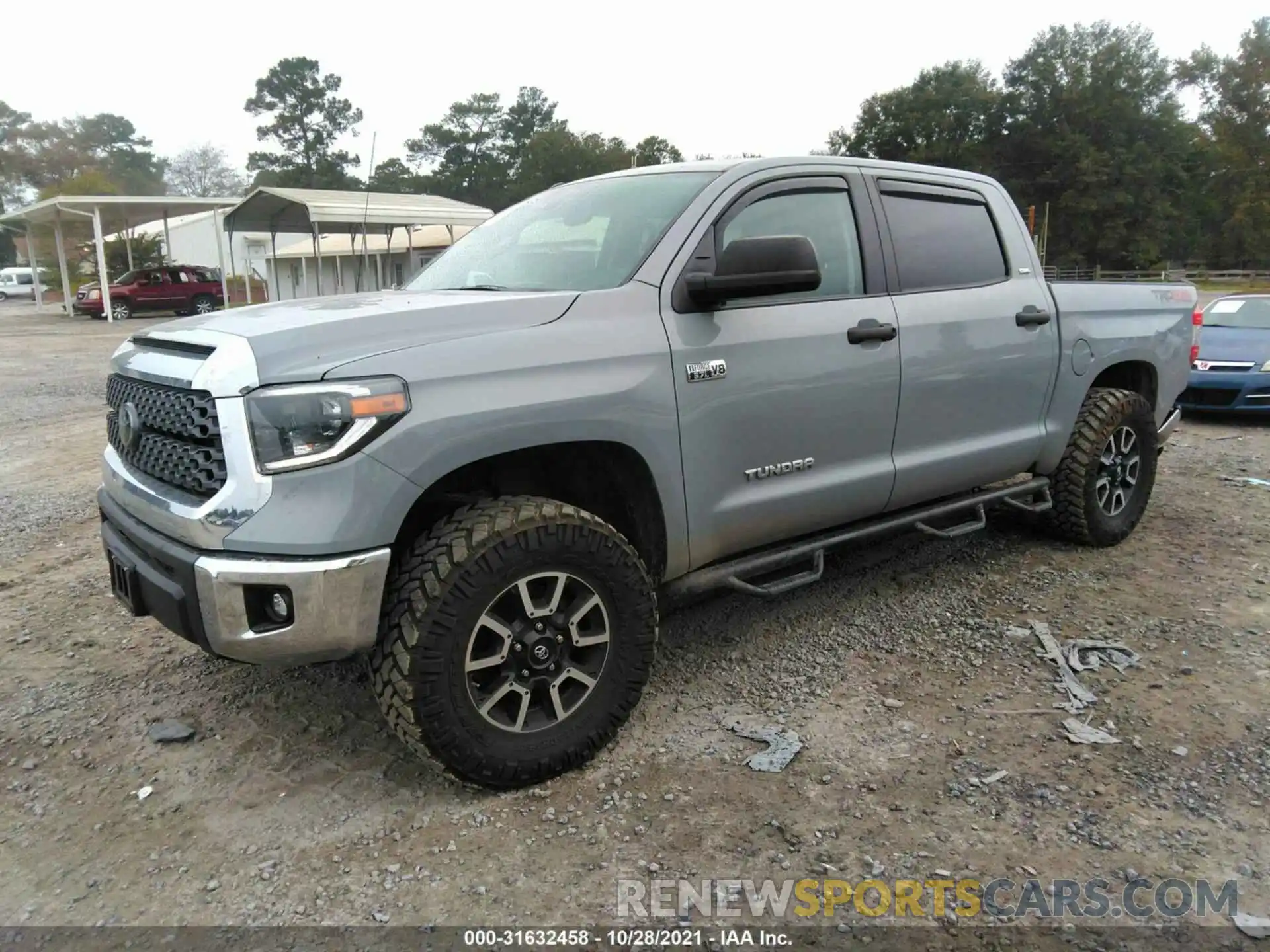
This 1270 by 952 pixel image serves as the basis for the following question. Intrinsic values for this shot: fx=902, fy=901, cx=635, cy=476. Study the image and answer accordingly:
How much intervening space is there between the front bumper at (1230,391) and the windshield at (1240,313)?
1.07 metres

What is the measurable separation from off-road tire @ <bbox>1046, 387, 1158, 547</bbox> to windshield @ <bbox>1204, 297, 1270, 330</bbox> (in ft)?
19.0

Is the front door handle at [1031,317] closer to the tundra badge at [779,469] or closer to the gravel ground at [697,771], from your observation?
the gravel ground at [697,771]

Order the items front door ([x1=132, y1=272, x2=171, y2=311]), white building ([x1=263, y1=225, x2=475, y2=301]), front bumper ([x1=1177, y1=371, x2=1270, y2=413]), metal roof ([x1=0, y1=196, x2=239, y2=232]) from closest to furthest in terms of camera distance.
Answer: front bumper ([x1=1177, y1=371, x2=1270, y2=413])
metal roof ([x1=0, y1=196, x2=239, y2=232])
front door ([x1=132, y1=272, x2=171, y2=311])
white building ([x1=263, y1=225, x2=475, y2=301])

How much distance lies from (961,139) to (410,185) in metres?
38.9

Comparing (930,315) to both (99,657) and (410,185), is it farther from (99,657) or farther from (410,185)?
(410,185)

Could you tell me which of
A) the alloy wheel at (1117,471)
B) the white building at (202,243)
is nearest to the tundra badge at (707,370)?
the alloy wheel at (1117,471)

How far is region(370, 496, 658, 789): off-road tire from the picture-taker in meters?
2.53

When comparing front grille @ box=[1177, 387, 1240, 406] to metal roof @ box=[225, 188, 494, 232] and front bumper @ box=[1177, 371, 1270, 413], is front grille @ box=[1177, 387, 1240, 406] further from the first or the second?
metal roof @ box=[225, 188, 494, 232]

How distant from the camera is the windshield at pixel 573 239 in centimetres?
320

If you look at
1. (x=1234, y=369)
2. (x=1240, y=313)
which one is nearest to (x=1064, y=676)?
(x=1234, y=369)

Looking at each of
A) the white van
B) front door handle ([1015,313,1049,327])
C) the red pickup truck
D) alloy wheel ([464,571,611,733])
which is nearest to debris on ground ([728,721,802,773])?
alloy wheel ([464,571,611,733])

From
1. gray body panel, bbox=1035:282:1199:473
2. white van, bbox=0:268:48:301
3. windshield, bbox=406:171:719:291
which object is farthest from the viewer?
white van, bbox=0:268:48:301

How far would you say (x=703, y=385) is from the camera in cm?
304

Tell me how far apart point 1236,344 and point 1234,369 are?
0.46 m
